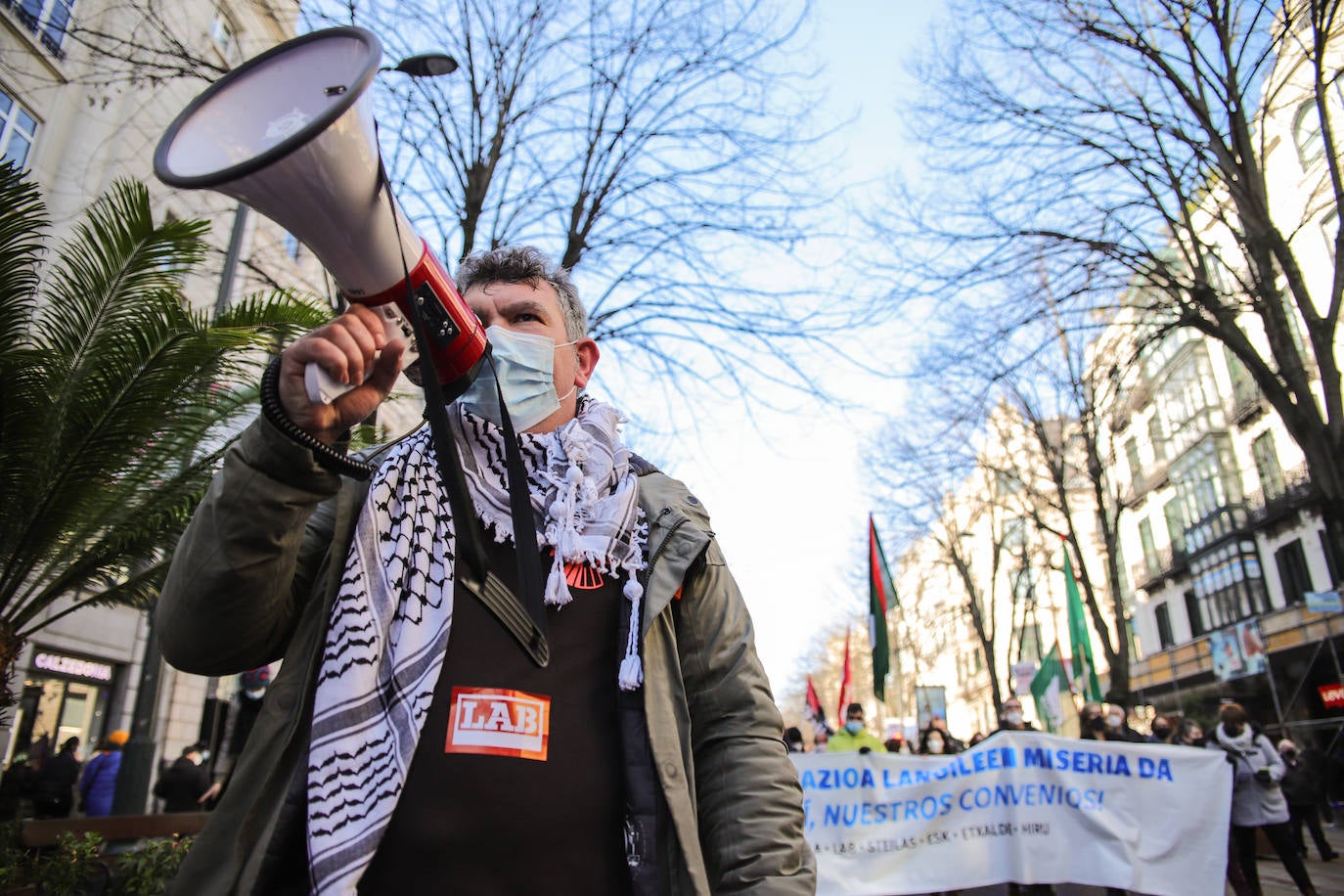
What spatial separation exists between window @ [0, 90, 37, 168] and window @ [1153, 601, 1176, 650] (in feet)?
129

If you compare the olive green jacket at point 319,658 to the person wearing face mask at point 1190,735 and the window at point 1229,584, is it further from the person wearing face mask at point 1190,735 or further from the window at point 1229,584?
the window at point 1229,584

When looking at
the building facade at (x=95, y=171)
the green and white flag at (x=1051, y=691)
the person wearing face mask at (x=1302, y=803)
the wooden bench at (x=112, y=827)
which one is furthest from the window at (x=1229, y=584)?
the wooden bench at (x=112, y=827)

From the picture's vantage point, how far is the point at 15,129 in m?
13.3

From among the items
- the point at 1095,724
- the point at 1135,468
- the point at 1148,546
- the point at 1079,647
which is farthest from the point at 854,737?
the point at 1135,468

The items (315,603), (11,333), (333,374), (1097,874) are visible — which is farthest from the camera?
(1097,874)

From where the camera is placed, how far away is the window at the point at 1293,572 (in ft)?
89.6

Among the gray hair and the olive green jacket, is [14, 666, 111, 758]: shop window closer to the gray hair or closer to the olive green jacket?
the gray hair

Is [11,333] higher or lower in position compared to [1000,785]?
higher

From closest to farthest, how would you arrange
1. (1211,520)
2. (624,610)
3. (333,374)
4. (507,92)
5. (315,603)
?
(333,374), (315,603), (624,610), (507,92), (1211,520)

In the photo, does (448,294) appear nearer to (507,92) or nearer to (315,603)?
(315,603)

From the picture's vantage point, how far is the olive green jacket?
1.28 meters

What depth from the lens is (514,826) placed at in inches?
52.2

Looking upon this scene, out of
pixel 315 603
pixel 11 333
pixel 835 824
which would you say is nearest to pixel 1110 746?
pixel 835 824

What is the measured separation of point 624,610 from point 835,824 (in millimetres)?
7034
